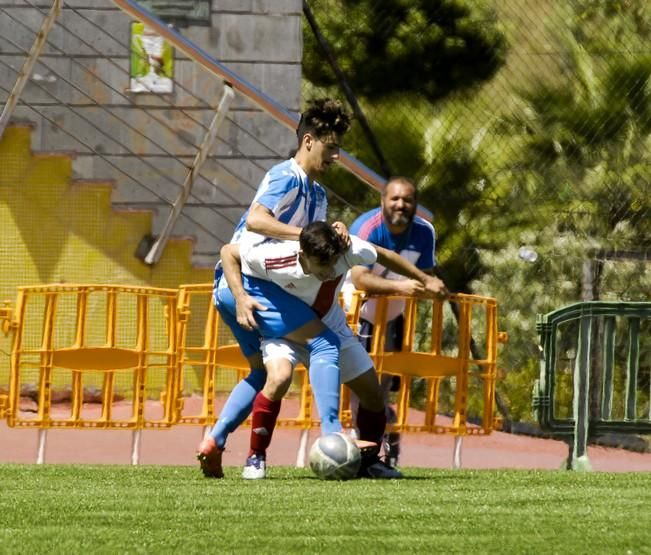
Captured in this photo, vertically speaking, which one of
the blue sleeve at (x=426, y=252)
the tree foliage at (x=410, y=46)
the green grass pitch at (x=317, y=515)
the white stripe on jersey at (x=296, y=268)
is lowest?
the green grass pitch at (x=317, y=515)

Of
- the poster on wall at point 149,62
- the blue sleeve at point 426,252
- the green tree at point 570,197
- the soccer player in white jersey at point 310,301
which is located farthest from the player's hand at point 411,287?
the poster on wall at point 149,62

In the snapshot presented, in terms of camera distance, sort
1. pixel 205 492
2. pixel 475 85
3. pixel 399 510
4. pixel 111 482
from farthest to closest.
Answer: pixel 475 85 → pixel 111 482 → pixel 205 492 → pixel 399 510

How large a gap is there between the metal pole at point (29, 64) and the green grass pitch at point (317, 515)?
5.92m

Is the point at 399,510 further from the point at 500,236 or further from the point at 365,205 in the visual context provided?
the point at 365,205

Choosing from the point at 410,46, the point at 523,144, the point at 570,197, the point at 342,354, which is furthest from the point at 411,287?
the point at 410,46

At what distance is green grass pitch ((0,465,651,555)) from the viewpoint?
5.82 meters

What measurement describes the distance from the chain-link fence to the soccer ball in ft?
21.0

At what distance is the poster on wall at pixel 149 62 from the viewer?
15.1 meters

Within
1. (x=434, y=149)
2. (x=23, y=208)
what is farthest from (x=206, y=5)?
(x=434, y=149)

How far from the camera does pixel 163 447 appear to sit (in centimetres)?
1250

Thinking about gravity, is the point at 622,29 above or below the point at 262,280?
above

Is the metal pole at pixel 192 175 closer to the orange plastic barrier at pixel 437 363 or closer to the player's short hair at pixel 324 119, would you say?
the orange plastic barrier at pixel 437 363

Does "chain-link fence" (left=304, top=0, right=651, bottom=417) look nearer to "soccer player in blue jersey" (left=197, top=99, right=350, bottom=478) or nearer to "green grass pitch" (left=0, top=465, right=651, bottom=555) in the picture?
"soccer player in blue jersey" (left=197, top=99, right=350, bottom=478)

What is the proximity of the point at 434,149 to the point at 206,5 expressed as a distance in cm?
408
